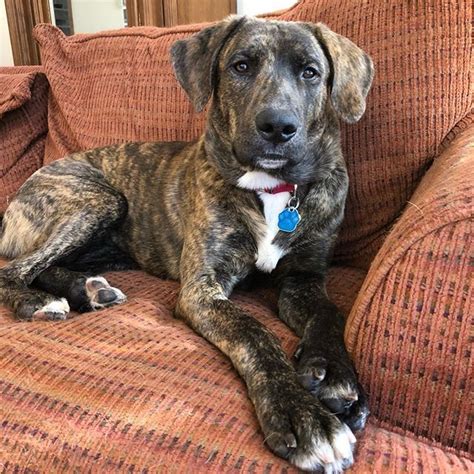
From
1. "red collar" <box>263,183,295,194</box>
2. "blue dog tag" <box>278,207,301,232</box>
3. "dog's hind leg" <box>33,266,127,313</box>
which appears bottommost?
"dog's hind leg" <box>33,266,127,313</box>

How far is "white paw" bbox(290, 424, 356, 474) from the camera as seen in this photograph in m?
0.90

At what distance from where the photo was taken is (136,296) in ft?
5.66

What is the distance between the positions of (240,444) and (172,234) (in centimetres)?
114

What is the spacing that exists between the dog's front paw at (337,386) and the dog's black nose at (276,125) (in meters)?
0.56

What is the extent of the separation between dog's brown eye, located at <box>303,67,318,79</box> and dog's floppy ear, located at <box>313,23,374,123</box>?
59mm

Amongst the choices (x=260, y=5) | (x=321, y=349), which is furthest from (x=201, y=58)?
(x=260, y=5)

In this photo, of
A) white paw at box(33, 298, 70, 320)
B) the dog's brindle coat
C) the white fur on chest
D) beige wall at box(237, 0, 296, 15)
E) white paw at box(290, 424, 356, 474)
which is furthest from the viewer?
beige wall at box(237, 0, 296, 15)

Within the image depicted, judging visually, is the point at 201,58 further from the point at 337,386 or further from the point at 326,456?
the point at 326,456

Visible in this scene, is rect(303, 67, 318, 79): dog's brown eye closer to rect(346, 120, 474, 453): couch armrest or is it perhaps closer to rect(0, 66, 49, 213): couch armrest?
rect(346, 120, 474, 453): couch armrest

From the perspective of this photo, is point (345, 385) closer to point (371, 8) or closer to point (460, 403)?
point (460, 403)

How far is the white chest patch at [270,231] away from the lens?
164 centimetres

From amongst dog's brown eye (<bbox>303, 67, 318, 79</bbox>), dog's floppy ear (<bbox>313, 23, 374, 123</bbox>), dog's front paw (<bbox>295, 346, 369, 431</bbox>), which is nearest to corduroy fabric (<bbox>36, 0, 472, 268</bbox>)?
dog's floppy ear (<bbox>313, 23, 374, 123</bbox>)

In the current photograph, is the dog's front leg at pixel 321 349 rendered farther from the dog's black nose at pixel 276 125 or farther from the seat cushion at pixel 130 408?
the dog's black nose at pixel 276 125

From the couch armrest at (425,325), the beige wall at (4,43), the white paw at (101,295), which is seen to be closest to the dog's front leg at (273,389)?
the couch armrest at (425,325)
